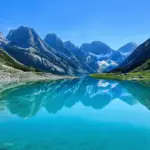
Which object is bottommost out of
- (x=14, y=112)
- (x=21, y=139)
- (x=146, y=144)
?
(x=146, y=144)

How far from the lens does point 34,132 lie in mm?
31953

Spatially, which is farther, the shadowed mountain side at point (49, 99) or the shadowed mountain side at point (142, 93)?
the shadowed mountain side at point (142, 93)

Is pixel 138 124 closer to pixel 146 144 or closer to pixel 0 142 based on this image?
pixel 146 144

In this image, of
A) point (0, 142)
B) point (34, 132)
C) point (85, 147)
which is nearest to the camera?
point (85, 147)

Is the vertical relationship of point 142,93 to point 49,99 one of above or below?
below

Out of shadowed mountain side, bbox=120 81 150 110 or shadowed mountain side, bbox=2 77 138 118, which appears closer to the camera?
shadowed mountain side, bbox=2 77 138 118

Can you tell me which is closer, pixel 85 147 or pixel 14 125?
pixel 85 147

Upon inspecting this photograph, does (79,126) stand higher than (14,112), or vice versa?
(14,112)

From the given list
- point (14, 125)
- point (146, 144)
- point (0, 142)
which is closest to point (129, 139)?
point (146, 144)

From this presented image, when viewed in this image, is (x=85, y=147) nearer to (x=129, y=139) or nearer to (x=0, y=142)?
(x=129, y=139)

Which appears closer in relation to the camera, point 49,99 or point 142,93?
point 49,99

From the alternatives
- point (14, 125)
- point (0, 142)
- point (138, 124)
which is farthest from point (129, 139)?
point (14, 125)

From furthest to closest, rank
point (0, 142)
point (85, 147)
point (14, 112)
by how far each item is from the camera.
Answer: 1. point (14, 112)
2. point (0, 142)
3. point (85, 147)

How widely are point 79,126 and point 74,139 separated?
A: 7345 millimetres
